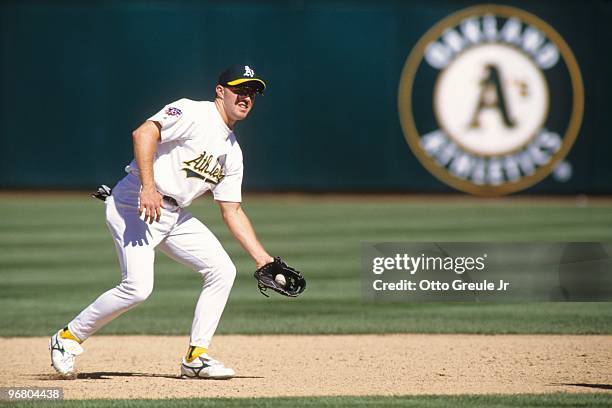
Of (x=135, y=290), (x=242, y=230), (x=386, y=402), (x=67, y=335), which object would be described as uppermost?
(x=242, y=230)

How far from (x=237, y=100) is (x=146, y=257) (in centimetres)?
100

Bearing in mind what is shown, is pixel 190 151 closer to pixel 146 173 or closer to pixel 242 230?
pixel 146 173

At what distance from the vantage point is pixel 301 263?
41.5ft

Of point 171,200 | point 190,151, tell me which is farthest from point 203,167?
point 171,200

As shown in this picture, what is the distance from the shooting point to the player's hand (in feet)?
20.7

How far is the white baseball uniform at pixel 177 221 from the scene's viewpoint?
6629 mm

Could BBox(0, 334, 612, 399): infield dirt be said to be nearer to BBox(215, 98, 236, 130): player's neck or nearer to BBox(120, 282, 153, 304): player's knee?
BBox(120, 282, 153, 304): player's knee

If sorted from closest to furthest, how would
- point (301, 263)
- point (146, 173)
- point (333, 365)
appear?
point (146, 173) → point (333, 365) → point (301, 263)

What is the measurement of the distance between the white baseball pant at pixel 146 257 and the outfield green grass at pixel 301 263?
7.60ft

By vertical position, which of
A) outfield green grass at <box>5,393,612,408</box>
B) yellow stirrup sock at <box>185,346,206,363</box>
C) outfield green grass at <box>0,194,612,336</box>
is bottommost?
outfield green grass at <box>0,194,612,336</box>

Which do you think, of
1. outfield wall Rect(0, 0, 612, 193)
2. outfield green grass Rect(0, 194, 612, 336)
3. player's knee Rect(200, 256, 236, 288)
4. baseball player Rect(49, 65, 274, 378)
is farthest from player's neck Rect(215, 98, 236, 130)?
outfield wall Rect(0, 0, 612, 193)

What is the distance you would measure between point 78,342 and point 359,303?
417 centimetres

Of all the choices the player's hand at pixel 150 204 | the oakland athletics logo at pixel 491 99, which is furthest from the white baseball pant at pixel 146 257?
the oakland athletics logo at pixel 491 99

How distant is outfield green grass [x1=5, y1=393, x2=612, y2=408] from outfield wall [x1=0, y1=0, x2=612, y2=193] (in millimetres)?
13874
